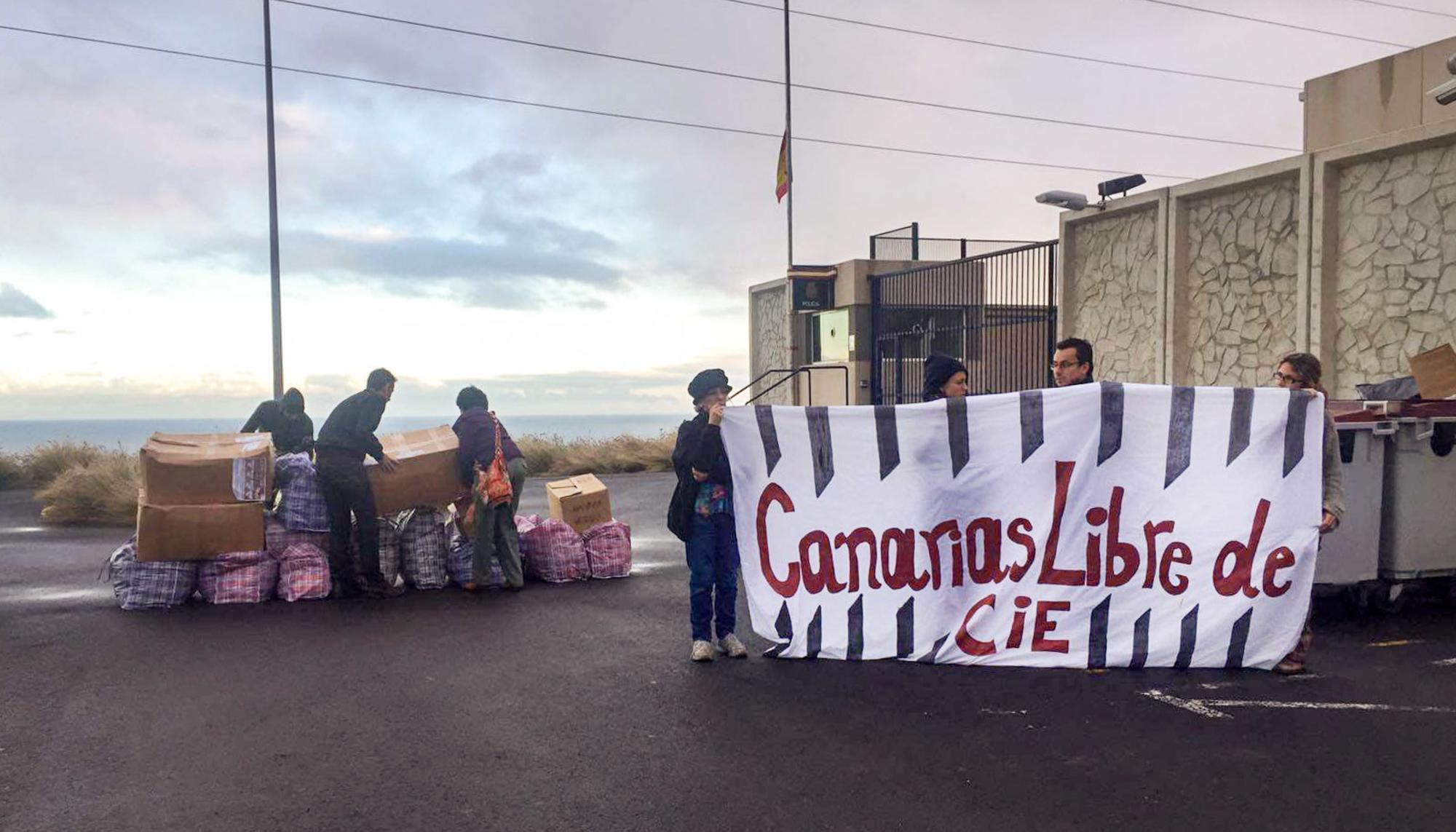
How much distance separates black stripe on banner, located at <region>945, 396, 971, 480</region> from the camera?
6543 millimetres

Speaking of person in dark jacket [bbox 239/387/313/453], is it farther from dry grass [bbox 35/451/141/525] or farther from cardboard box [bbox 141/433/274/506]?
dry grass [bbox 35/451/141/525]

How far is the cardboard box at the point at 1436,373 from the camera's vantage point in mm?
8469

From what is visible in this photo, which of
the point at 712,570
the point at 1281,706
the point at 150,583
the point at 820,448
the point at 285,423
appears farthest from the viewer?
the point at 285,423

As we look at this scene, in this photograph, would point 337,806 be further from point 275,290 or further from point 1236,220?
point 275,290

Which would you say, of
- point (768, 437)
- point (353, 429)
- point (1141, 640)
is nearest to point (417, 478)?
point (353, 429)

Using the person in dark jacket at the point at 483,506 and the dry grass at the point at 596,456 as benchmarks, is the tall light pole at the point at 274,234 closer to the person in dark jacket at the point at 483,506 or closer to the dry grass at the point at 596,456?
the dry grass at the point at 596,456

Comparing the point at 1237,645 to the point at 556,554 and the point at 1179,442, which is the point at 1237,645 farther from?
the point at 556,554

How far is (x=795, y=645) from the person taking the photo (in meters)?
6.55

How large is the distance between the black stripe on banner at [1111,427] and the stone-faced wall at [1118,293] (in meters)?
8.05

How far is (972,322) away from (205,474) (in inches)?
730

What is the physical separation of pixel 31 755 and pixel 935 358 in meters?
5.41

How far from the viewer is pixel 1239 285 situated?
13266 mm

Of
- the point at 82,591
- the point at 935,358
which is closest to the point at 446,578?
the point at 82,591

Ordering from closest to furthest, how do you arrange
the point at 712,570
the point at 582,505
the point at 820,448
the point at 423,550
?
the point at 712,570 → the point at 820,448 → the point at 423,550 → the point at 582,505
